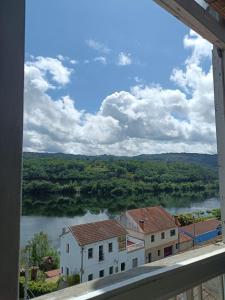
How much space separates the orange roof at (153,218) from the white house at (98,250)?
6cm

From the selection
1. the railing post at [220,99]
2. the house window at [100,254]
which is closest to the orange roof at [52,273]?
the house window at [100,254]

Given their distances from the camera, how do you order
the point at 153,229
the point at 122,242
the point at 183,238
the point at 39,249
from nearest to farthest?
the point at 39,249 < the point at 122,242 < the point at 153,229 < the point at 183,238

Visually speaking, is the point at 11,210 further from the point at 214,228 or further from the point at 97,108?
the point at 214,228

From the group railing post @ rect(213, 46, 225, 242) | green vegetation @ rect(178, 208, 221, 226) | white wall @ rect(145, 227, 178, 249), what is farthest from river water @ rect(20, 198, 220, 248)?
railing post @ rect(213, 46, 225, 242)

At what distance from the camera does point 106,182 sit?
0.93 metres

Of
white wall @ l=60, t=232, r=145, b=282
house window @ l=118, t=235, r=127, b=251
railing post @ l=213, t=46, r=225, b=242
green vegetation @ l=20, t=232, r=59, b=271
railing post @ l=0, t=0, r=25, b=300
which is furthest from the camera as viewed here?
railing post @ l=213, t=46, r=225, b=242

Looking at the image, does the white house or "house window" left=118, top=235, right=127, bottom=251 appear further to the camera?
"house window" left=118, top=235, right=127, bottom=251

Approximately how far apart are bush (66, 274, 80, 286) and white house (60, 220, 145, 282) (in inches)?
0.5

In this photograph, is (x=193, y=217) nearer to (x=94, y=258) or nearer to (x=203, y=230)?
(x=203, y=230)

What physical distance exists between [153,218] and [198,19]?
36.7 inches

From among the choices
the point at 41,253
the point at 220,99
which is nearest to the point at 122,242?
the point at 41,253

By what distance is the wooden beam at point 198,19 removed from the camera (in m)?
1.17

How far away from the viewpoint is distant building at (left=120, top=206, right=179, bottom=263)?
3.27 ft

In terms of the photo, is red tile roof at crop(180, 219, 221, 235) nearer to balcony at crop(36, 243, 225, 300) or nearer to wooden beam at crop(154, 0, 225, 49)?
balcony at crop(36, 243, 225, 300)
